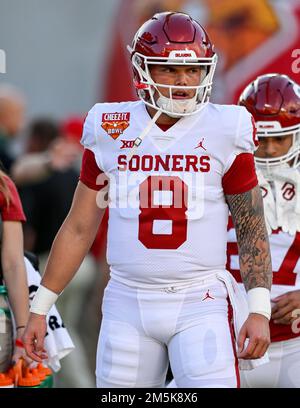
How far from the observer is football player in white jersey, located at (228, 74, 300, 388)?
15.3ft

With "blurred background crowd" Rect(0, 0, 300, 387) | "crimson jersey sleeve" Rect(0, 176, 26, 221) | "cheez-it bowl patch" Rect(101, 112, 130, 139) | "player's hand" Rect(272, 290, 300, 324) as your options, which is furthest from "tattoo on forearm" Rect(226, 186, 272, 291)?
"blurred background crowd" Rect(0, 0, 300, 387)

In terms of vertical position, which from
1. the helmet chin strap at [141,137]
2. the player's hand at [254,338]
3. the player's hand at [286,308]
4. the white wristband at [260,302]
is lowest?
the player's hand at [286,308]

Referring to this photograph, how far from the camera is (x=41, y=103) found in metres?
12.6

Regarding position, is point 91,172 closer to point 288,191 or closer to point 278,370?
point 288,191

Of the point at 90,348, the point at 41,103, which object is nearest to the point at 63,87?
the point at 41,103

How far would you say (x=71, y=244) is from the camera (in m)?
4.16

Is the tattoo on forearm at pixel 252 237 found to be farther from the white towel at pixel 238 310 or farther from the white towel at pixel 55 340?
the white towel at pixel 55 340

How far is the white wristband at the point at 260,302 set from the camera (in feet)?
12.8

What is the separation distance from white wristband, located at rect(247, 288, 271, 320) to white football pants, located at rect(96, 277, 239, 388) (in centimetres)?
12

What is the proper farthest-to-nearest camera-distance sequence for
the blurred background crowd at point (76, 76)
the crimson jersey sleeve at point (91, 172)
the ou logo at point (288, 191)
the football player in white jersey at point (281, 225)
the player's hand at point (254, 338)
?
the blurred background crowd at point (76, 76) < the ou logo at point (288, 191) < the football player in white jersey at point (281, 225) < the crimson jersey sleeve at point (91, 172) < the player's hand at point (254, 338)

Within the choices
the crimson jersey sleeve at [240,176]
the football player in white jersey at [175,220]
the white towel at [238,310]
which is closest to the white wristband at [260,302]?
the football player in white jersey at [175,220]

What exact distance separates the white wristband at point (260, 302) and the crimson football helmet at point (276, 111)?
3.22 feet

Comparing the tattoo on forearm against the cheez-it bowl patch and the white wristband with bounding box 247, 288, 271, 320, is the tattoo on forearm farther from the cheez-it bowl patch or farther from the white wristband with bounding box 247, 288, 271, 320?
the cheez-it bowl patch

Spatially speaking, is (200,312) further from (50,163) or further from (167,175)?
(50,163)
